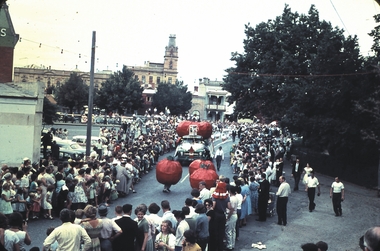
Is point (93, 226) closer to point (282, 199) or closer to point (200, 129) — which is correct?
point (282, 199)

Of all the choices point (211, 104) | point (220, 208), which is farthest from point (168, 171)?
point (211, 104)

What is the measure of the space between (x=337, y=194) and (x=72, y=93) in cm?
6502

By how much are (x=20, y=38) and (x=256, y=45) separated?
23358 mm

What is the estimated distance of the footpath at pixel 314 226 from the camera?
1462 centimetres

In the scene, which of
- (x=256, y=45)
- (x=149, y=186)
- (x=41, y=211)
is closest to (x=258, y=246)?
(x=41, y=211)

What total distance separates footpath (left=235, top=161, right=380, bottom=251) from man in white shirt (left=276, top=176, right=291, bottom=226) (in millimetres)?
270

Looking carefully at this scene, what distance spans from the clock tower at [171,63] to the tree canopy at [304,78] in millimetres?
89528

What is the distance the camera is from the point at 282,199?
16.5 metres

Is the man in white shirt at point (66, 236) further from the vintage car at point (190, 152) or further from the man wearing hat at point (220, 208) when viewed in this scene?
the vintage car at point (190, 152)

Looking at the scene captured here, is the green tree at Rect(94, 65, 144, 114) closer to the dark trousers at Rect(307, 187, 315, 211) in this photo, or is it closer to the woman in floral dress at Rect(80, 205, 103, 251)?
the dark trousers at Rect(307, 187, 315, 211)

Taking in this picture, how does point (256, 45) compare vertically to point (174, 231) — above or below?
above

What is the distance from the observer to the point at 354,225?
1772cm

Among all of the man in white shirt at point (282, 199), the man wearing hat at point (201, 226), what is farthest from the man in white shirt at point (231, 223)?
the man in white shirt at point (282, 199)

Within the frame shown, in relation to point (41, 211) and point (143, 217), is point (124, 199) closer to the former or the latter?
point (41, 211)
